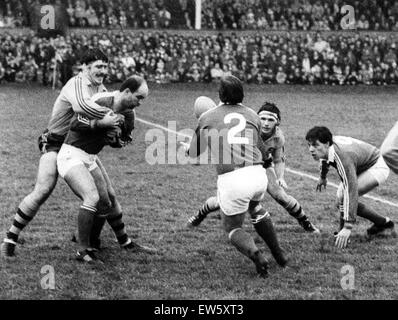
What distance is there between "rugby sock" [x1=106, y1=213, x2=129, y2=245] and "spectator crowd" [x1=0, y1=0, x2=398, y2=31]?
91.3 ft

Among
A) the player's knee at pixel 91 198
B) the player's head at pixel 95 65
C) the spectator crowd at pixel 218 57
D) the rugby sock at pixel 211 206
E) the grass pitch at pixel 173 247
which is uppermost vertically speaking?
the player's head at pixel 95 65

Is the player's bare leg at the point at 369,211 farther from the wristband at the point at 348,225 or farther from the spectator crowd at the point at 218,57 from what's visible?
the spectator crowd at the point at 218,57

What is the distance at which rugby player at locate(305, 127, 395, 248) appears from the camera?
7.90 m

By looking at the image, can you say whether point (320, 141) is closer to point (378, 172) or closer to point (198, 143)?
point (378, 172)

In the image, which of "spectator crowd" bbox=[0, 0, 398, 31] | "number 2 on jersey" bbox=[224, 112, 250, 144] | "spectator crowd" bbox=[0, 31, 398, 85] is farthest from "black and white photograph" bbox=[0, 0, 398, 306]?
"spectator crowd" bbox=[0, 0, 398, 31]

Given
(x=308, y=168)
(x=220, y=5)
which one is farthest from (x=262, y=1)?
(x=308, y=168)

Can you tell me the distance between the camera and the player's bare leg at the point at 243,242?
22.5ft

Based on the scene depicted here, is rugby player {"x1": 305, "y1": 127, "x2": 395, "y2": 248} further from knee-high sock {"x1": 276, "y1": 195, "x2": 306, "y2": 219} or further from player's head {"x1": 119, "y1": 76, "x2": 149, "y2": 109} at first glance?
player's head {"x1": 119, "y1": 76, "x2": 149, "y2": 109}

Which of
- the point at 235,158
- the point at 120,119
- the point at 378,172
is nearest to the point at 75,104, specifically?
the point at 120,119

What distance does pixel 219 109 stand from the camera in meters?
6.95

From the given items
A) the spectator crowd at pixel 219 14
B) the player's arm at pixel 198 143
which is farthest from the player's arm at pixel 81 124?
the spectator crowd at pixel 219 14

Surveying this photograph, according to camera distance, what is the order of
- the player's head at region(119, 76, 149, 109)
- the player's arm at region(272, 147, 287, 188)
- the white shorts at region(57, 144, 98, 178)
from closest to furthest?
the player's head at region(119, 76, 149, 109) < the white shorts at region(57, 144, 98, 178) < the player's arm at region(272, 147, 287, 188)

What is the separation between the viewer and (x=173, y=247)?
823cm

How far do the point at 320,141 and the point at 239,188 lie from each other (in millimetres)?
1490
